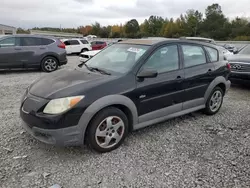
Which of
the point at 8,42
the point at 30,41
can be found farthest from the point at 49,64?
the point at 8,42

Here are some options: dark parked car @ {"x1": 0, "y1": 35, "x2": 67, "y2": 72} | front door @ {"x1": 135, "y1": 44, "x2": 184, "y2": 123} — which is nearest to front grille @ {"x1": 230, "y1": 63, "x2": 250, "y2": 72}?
front door @ {"x1": 135, "y1": 44, "x2": 184, "y2": 123}

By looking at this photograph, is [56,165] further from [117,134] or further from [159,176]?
[159,176]

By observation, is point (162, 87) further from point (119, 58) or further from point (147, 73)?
point (119, 58)

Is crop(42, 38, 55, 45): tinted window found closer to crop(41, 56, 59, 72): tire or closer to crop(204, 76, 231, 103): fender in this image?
crop(41, 56, 59, 72): tire

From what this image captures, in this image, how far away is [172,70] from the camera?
389cm

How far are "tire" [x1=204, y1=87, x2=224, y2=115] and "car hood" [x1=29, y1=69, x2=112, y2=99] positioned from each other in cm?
242

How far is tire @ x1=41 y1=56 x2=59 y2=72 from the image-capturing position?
9570 millimetres

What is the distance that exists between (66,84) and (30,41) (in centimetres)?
720

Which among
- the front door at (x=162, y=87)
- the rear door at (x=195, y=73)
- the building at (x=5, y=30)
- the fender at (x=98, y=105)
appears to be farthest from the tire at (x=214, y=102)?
the building at (x=5, y=30)

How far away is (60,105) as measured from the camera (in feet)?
9.43

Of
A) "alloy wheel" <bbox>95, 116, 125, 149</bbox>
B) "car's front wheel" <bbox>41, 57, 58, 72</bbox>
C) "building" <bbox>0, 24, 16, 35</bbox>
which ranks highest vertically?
"building" <bbox>0, 24, 16, 35</bbox>

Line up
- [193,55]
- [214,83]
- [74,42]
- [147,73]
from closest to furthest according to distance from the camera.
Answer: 1. [147,73]
2. [193,55]
3. [214,83]
4. [74,42]

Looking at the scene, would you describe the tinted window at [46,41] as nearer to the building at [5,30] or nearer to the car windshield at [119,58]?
the car windshield at [119,58]

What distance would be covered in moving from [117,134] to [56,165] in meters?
0.91
